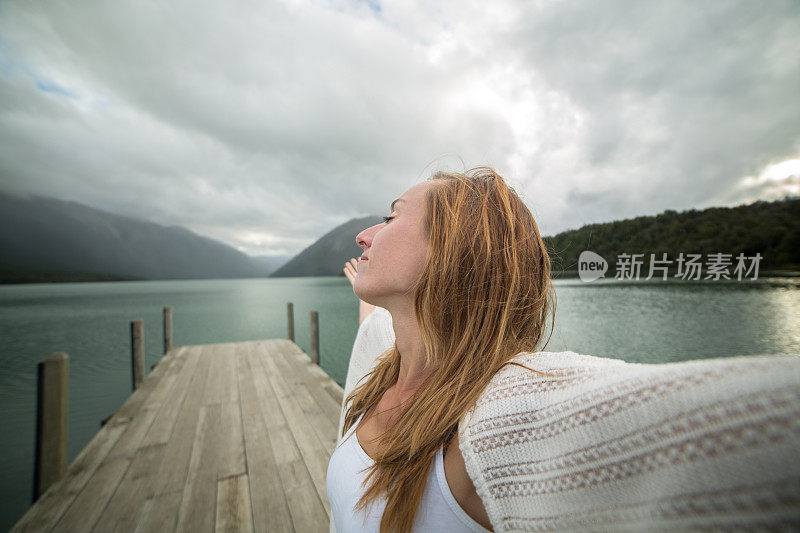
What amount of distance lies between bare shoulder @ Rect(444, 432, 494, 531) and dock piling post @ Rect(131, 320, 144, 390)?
8.42m

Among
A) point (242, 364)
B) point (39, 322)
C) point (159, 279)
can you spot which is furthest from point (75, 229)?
point (242, 364)

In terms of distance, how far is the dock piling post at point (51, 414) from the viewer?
10.2 ft

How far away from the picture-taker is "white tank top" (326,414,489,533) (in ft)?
2.32

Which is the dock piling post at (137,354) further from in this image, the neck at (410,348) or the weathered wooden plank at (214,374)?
the neck at (410,348)

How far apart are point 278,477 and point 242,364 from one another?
4.76 m

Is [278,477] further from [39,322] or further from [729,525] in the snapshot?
[39,322]

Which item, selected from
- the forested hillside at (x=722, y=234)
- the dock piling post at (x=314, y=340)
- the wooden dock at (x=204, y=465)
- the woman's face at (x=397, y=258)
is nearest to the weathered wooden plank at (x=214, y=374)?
the wooden dock at (x=204, y=465)

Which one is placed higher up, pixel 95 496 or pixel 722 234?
pixel 722 234

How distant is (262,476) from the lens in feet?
9.41

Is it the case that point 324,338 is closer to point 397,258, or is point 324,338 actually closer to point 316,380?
point 316,380

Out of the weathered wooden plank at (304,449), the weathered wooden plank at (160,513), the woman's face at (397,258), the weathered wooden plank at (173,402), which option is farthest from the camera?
the weathered wooden plank at (173,402)

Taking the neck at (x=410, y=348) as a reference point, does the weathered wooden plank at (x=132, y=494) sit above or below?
below

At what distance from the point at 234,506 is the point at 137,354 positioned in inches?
249

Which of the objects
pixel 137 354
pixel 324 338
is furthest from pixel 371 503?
→ pixel 324 338
